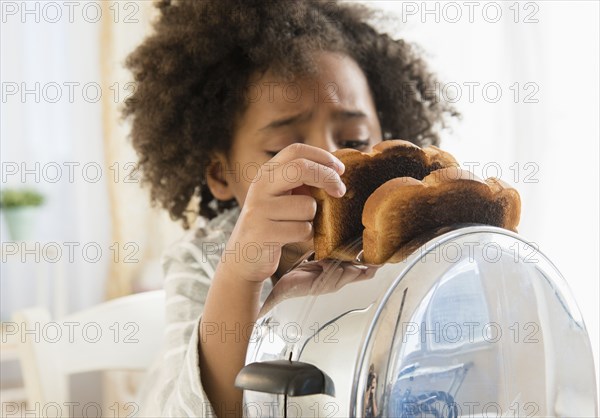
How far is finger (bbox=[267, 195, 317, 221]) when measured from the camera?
1.52ft

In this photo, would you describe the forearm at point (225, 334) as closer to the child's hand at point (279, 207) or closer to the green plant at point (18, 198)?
the child's hand at point (279, 207)

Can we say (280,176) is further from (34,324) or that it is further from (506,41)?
(506,41)

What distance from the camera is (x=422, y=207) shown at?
0.41 m

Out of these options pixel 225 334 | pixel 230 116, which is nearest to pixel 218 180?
pixel 230 116

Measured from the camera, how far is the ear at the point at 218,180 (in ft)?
2.87

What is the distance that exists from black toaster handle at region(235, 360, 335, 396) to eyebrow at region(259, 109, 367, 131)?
394 mm

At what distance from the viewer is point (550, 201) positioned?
3.74ft

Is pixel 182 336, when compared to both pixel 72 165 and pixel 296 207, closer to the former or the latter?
pixel 296 207

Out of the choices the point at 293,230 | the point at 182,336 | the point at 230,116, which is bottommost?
the point at 182,336

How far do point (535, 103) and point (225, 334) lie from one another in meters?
0.77

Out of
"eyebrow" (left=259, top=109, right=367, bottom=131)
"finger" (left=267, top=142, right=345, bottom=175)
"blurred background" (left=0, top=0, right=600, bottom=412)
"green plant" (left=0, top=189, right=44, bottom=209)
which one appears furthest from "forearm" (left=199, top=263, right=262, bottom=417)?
"green plant" (left=0, top=189, right=44, bottom=209)

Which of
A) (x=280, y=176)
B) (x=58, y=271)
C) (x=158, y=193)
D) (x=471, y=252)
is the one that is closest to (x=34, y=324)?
(x=158, y=193)

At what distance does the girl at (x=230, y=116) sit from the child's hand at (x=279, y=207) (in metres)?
0.03

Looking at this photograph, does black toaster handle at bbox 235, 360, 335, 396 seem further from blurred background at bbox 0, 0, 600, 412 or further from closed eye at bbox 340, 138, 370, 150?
blurred background at bbox 0, 0, 600, 412
